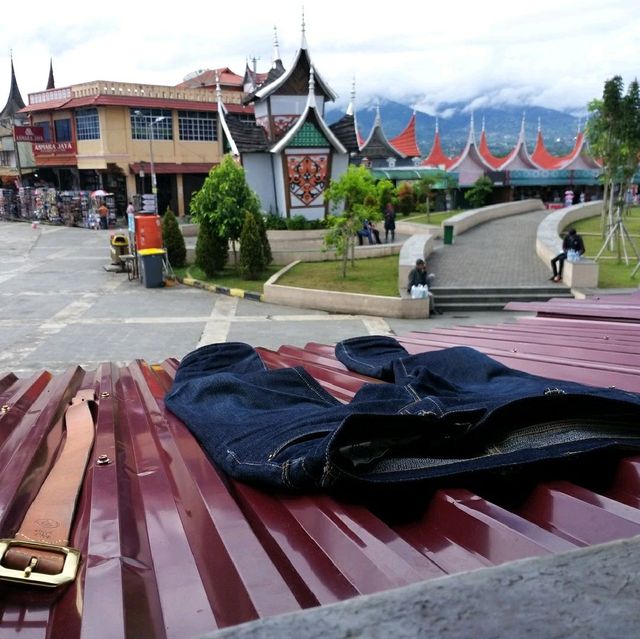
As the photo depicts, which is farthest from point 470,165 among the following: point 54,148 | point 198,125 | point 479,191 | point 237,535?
point 237,535

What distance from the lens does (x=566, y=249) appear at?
17.5 meters

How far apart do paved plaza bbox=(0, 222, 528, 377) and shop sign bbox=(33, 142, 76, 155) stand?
862 inches

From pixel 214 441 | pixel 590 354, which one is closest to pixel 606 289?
pixel 590 354

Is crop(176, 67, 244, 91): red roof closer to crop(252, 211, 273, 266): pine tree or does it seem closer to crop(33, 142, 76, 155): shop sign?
crop(33, 142, 76, 155): shop sign

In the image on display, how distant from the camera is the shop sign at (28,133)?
1697 inches

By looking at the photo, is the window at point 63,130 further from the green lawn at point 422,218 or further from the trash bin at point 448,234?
the trash bin at point 448,234

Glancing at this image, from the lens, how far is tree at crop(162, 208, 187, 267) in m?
23.2

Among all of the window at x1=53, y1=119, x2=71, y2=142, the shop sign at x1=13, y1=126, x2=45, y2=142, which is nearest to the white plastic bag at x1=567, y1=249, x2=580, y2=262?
the window at x1=53, y1=119, x2=71, y2=142

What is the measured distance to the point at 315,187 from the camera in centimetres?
2827

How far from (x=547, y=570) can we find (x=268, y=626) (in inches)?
17.3

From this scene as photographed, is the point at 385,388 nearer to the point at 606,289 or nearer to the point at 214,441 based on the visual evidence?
the point at 214,441

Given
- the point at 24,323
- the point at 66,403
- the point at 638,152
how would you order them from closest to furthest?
1. the point at 66,403
2. the point at 24,323
3. the point at 638,152

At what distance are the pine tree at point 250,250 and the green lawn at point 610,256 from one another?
10.2 meters

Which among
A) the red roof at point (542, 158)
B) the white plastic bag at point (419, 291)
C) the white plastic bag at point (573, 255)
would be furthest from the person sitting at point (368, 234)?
the red roof at point (542, 158)
